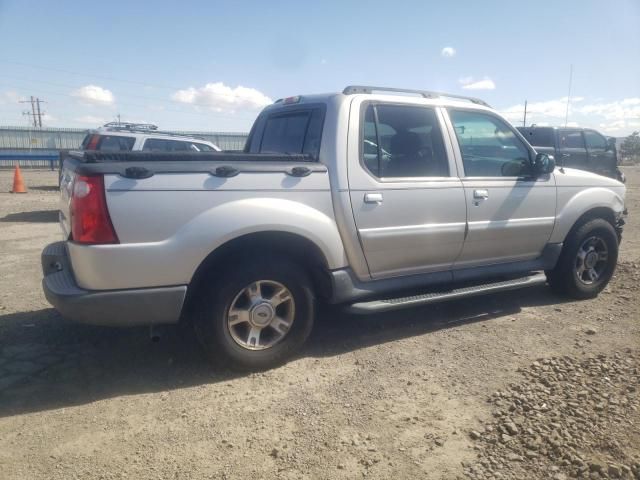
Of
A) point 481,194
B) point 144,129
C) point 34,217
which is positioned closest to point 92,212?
point 481,194

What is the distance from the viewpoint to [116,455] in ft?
8.82

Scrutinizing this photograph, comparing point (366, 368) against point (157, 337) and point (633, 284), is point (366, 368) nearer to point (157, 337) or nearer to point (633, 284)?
point (157, 337)

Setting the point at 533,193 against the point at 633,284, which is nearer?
the point at 533,193

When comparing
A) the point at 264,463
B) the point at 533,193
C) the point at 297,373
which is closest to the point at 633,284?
the point at 533,193

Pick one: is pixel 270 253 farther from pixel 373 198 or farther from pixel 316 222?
pixel 373 198

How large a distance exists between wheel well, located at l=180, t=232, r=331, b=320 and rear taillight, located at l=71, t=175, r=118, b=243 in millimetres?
617

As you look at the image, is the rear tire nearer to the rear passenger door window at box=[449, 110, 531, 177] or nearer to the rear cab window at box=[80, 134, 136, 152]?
the rear passenger door window at box=[449, 110, 531, 177]

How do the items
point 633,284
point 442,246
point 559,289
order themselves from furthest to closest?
point 633,284 → point 559,289 → point 442,246

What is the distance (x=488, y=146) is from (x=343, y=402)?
281 cm

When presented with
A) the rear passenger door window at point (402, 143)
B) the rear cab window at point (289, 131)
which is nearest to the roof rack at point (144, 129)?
the rear cab window at point (289, 131)

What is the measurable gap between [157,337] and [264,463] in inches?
46.9

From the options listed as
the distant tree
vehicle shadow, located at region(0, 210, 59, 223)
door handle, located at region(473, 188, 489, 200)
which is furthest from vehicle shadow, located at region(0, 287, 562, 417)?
the distant tree

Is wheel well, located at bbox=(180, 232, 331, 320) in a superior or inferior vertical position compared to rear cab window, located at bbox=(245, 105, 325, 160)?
inferior

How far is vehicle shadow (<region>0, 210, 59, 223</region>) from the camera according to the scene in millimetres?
9695
